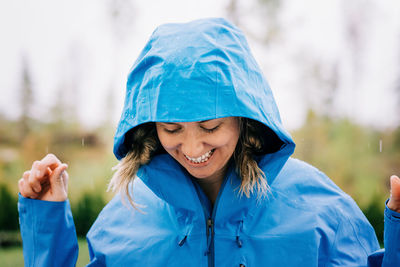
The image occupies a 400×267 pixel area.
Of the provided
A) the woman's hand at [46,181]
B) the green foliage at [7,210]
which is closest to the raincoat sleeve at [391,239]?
the woman's hand at [46,181]

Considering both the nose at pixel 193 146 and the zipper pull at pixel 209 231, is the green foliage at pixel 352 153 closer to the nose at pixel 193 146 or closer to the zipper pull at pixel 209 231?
the zipper pull at pixel 209 231

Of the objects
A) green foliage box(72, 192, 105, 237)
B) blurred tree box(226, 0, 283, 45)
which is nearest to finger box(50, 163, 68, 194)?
green foliage box(72, 192, 105, 237)

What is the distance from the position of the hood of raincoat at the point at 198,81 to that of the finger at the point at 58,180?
27cm

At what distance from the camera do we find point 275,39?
5.47 metres

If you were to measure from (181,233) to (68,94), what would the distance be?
4589 mm

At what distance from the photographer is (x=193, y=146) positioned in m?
1.28

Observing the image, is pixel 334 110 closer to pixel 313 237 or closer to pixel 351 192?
pixel 351 192

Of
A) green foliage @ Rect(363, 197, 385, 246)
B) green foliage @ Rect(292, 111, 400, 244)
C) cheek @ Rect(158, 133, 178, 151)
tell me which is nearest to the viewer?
cheek @ Rect(158, 133, 178, 151)

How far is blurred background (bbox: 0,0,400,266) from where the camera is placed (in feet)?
16.0

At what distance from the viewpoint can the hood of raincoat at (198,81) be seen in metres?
1.20

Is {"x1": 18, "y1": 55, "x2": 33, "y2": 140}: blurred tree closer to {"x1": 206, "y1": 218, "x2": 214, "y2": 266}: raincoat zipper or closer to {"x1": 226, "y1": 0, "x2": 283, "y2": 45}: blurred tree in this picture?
{"x1": 226, "y1": 0, "x2": 283, "y2": 45}: blurred tree

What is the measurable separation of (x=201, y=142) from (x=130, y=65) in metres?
4.38

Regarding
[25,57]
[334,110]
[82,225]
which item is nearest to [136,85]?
[82,225]

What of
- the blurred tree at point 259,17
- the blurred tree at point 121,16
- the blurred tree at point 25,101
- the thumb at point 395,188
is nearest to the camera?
the thumb at point 395,188
